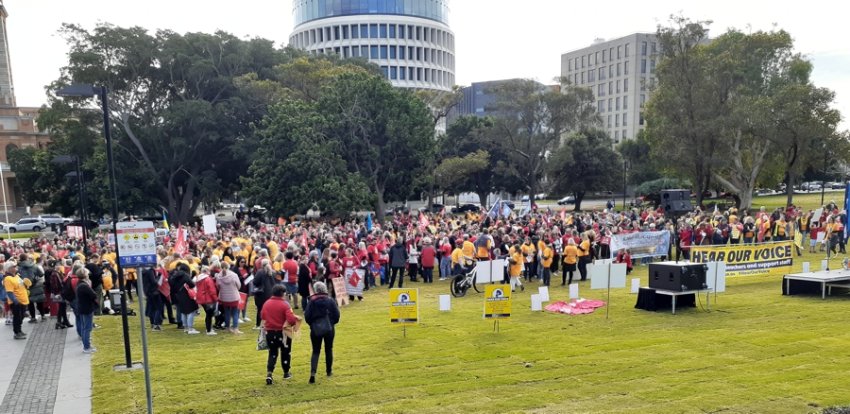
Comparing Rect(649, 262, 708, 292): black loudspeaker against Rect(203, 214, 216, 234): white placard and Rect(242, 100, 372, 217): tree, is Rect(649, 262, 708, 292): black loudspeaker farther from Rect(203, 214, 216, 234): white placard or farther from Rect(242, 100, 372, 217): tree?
Rect(242, 100, 372, 217): tree

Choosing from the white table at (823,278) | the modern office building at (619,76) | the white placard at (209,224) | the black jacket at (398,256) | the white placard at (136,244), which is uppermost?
the modern office building at (619,76)

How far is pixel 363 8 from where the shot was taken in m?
114

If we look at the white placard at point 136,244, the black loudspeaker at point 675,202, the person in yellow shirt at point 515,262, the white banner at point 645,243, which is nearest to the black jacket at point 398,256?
the person in yellow shirt at point 515,262

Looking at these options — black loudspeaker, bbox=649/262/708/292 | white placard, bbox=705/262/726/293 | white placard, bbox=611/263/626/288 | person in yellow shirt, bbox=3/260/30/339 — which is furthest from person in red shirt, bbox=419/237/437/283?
person in yellow shirt, bbox=3/260/30/339

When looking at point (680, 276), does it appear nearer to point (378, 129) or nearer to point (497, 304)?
point (497, 304)

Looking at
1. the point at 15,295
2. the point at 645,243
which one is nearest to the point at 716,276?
the point at 645,243

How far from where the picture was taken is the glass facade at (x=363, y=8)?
373 feet

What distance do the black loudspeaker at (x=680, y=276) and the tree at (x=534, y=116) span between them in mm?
38374

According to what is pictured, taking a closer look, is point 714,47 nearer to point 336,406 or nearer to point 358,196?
point 358,196

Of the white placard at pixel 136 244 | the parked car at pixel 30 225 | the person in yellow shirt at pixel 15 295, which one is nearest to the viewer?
the white placard at pixel 136 244

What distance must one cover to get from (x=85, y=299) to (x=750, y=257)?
1746cm

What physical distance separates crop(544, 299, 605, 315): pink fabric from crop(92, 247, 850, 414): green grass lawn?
408 millimetres

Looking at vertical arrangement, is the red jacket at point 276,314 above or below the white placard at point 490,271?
above

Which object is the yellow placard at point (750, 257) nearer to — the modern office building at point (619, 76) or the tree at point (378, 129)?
the tree at point (378, 129)
